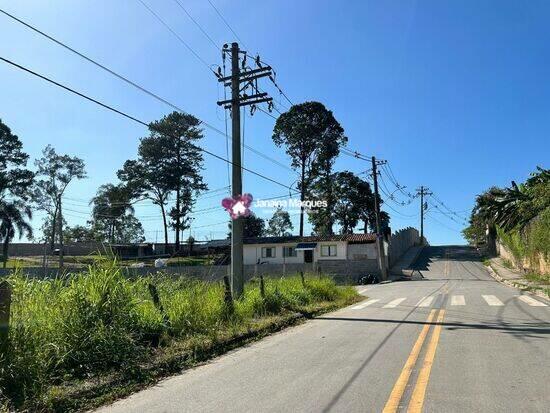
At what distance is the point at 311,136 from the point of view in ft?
217

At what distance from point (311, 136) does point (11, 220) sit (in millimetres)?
38532

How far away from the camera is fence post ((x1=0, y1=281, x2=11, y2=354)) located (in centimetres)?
650

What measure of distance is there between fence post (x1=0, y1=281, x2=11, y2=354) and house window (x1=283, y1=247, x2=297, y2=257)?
52.1m

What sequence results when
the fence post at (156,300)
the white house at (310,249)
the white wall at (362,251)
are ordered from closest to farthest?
the fence post at (156,300) < the white wall at (362,251) < the white house at (310,249)

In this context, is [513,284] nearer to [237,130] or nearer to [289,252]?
[237,130]

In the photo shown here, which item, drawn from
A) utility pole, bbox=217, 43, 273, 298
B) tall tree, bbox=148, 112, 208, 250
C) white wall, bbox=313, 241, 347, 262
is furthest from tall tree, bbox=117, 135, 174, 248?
utility pole, bbox=217, 43, 273, 298

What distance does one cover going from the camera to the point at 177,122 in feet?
240

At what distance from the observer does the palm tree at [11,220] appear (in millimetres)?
63031

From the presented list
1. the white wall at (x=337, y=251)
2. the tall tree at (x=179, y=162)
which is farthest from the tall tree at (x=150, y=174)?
the white wall at (x=337, y=251)

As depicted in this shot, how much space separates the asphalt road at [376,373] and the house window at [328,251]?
1676 inches

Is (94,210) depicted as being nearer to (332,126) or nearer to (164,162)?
(164,162)

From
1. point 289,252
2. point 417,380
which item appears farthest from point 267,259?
point 417,380

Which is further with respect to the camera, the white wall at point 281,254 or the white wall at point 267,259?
the white wall at point 267,259

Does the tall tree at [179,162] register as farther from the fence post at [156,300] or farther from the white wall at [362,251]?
the fence post at [156,300]
